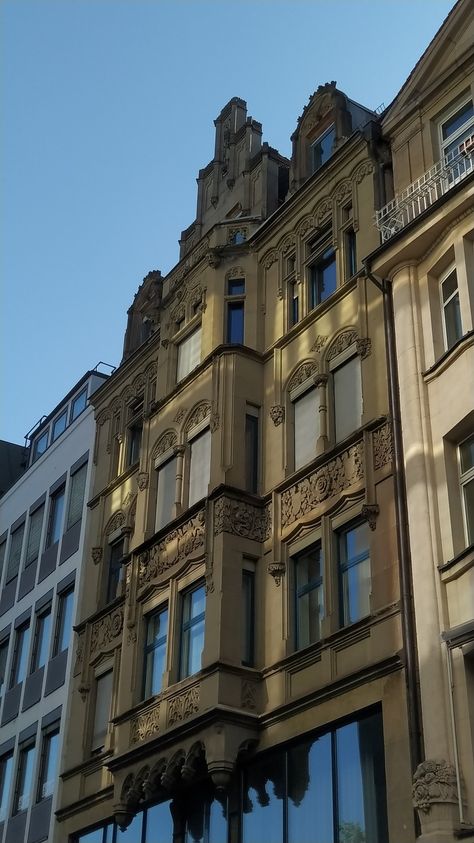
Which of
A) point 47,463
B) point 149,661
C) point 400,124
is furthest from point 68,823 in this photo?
point 400,124

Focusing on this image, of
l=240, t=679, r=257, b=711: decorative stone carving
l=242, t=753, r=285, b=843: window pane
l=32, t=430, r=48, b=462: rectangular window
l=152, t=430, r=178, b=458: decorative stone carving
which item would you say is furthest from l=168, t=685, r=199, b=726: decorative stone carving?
l=32, t=430, r=48, b=462: rectangular window

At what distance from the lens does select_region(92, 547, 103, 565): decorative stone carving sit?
33875 mm

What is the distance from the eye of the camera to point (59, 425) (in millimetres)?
43750

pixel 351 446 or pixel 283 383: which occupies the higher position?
pixel 283 383

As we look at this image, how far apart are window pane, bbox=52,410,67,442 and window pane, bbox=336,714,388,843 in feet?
76.5

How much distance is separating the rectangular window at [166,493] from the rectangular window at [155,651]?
91.6 inches

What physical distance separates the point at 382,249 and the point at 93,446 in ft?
50.4

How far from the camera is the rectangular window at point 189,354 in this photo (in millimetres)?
31141

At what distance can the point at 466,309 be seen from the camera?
21.8 m

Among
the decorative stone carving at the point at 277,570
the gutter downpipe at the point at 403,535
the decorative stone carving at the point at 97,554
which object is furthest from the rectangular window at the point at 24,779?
the gutter downpipe at the point at 403,535

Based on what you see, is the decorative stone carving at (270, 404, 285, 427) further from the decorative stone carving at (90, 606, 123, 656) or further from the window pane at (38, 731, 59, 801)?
the window pane at (38, 731, 59, 801)

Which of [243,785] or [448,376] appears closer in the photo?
[448,376]

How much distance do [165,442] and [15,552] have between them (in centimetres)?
1381

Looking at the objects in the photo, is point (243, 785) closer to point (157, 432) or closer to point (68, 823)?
point (68, 823)
